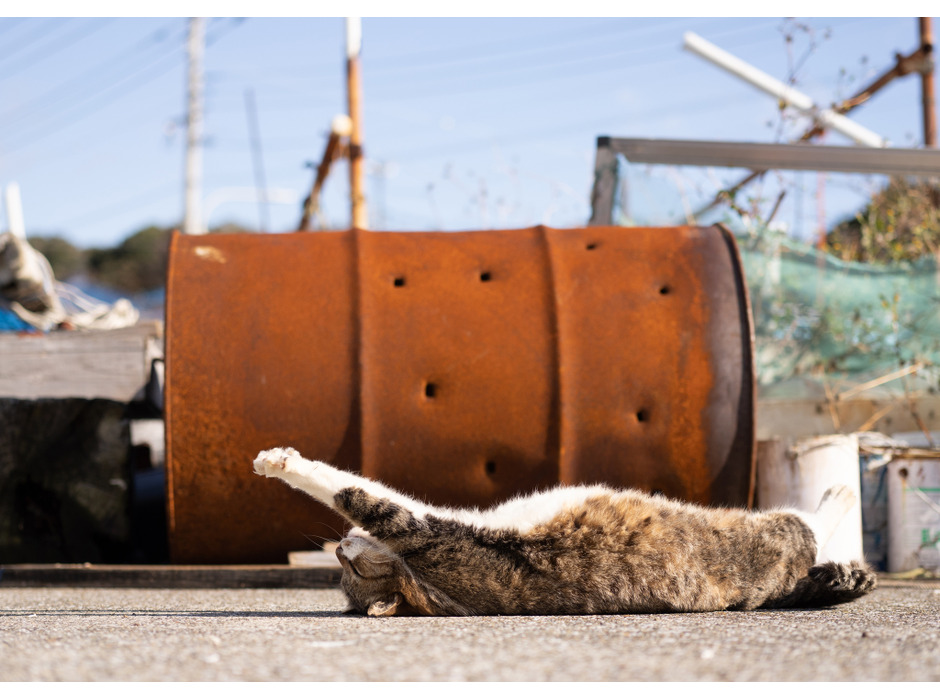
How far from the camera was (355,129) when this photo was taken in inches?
276

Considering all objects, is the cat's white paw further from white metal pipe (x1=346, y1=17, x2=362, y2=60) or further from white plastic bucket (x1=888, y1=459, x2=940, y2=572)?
white metal pipe (x1=346, y1=17, x2=362, y2=60)

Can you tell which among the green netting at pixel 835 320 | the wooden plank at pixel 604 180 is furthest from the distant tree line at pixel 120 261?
the green netting at pixel 835 320

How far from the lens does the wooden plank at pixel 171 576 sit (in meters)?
3.38

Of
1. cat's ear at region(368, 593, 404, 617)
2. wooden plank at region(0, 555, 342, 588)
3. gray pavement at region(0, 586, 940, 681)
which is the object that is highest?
gray pavement at region(0, 586, 940, 681)

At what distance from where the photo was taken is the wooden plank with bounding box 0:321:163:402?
13.2ft

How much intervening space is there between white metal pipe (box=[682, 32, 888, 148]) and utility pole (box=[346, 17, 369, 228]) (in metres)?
A: 2.97

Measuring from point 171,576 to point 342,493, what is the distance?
4.69 feet

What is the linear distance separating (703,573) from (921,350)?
273 cm

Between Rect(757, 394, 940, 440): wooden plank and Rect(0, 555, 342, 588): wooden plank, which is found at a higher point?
Rect(757, 394, 940, 440): wooden plank

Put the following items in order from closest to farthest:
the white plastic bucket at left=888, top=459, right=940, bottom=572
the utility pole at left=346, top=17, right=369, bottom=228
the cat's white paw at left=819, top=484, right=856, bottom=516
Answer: the cat's white paw at left=819, top=484, right=856, bottom=516
the white plastic bucket at left=888, top=459, right=940, bottom=572
the utility pole at left=346, top=17, right=369, bottom=228

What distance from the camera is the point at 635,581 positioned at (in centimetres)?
237

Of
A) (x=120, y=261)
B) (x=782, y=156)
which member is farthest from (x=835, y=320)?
(x=120, y=261)

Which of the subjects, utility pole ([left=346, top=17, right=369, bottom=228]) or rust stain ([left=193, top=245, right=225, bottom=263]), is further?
utility pole ([left=346, top=17, right=369, bottom=228])

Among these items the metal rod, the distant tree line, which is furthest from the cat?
the distant tree line
